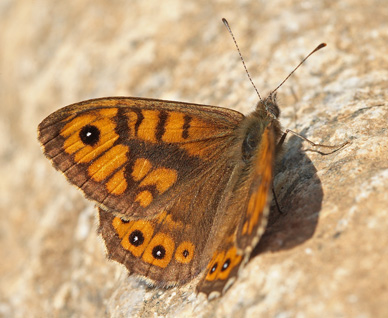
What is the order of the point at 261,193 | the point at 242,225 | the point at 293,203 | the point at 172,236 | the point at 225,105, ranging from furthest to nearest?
the point at 225,105 → the point at 172,236 → the point at 293,203 → the point at 242,225 → the point at 261,193

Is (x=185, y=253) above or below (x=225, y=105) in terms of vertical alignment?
below

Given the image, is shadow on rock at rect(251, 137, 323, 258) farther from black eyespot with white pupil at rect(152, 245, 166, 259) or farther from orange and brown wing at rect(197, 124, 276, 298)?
black eyespot with white pupil at rect(152, 245, 166, 259)

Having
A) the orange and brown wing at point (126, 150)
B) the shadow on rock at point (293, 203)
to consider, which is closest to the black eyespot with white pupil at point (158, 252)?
the orange and brown wing at point (126, 150)

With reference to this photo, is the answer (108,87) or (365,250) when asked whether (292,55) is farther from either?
(365,250)

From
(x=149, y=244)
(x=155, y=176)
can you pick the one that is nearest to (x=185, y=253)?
(x=149, y=244)

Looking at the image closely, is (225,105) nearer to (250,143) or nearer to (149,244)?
(250,143)

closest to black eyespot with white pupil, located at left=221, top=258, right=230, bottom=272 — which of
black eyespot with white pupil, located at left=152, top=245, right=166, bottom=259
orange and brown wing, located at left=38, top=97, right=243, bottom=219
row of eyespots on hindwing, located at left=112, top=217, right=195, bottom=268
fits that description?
row of eyespots on hindwing, located at left=112, top=217, right=195, bottom=268

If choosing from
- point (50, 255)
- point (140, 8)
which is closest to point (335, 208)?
point (50, 255)
